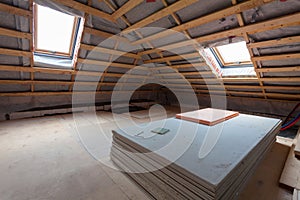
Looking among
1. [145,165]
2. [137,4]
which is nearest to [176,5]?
[137,4]

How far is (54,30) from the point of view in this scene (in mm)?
3348

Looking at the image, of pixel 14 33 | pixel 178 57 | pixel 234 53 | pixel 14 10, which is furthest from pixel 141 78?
pixel 14 10

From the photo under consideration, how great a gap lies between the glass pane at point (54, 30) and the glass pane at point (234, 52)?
348cm

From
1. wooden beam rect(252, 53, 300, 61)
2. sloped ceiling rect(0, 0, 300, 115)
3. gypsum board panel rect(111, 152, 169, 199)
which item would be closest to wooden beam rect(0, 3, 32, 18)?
sloped ceiling rect(0, 0, 300, 115)

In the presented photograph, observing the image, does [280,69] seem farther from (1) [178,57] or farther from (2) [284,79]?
(1) [178,57]

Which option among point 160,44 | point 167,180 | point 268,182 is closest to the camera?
point 167,180

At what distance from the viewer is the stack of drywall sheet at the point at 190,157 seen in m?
1.14

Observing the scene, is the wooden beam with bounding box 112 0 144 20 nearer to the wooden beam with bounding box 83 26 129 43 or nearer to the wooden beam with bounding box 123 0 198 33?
the wooden beam with bounding box 123 0 198 33

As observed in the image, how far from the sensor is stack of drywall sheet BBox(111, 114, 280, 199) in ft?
3.73

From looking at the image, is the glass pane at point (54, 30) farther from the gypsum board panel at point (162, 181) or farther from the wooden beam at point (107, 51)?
the gypsum board panel at point (162, 181)

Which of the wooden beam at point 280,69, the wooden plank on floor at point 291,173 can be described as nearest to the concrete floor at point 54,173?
the wooden plank on floor at point 291,173

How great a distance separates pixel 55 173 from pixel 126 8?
8.53 ft

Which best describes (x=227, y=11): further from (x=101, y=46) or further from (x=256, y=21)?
(x=101, y=46)

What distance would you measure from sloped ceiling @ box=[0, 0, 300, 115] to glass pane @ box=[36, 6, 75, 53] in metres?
0.46
